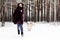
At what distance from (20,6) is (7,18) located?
→ 34.5ft

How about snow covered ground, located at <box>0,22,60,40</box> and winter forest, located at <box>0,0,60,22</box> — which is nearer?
snow covered ground, located at <box>0,22,60,40</box>

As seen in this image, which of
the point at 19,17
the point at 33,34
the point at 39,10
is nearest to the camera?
the point at 19,17

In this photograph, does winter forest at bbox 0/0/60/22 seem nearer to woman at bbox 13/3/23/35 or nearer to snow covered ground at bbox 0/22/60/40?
snow covered ground at bbox 0/22/60/40

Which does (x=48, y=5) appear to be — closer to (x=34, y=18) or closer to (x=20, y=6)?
(x=34, y=18)

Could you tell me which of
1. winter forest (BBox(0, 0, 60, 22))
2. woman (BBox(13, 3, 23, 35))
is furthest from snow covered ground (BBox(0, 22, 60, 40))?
winter forest (BBox(0, 0, 60, 22))

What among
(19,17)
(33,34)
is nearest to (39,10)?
(33,34)

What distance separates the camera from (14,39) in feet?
48.3

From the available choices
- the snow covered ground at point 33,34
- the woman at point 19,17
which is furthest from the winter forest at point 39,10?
the woman at point 19,17

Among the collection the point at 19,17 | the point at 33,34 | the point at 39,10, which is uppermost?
the point at 19,17

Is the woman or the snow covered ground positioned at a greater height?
the woman

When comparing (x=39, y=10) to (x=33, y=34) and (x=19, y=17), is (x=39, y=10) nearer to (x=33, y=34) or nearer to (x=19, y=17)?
(x=33, y=34)

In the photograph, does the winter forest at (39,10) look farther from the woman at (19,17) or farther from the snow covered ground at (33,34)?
the woman at (19,17)

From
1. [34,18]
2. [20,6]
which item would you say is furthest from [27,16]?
[20,6]

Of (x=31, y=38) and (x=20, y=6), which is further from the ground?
(x=20, y=6)
